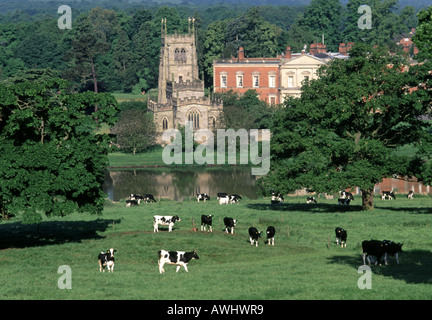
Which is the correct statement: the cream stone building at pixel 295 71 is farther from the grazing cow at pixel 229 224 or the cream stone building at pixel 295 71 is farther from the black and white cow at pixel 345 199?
the grazing cow at pixel 229 224

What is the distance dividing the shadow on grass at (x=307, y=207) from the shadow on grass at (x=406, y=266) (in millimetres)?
15477

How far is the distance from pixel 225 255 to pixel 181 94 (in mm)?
Result: 78953

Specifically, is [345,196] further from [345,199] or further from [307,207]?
[307,207]

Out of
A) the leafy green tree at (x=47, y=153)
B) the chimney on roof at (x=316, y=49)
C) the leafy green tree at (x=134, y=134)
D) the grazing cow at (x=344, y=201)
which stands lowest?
the grazing cow at (x=344, y=201)

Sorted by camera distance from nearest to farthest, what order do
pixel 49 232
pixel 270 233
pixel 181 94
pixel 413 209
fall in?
pixel 270 233
pixel 49 232
pixel 413 209
pixel 181 94

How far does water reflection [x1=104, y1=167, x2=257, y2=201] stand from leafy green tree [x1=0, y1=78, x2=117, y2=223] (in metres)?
30.7

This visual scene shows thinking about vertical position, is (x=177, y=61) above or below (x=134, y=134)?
above

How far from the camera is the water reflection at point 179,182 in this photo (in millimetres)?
75750

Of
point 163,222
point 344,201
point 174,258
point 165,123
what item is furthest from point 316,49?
point 174,258

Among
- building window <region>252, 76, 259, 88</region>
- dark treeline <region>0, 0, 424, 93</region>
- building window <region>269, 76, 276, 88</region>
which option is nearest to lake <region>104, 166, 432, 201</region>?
building window <region>252, 76, 259, 88</region>

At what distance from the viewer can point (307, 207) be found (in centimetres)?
5544

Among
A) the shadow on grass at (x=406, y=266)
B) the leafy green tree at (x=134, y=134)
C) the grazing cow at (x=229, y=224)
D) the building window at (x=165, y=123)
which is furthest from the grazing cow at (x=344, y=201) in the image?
the building window at (x=165, y=123)

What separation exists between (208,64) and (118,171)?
56.8 metres
